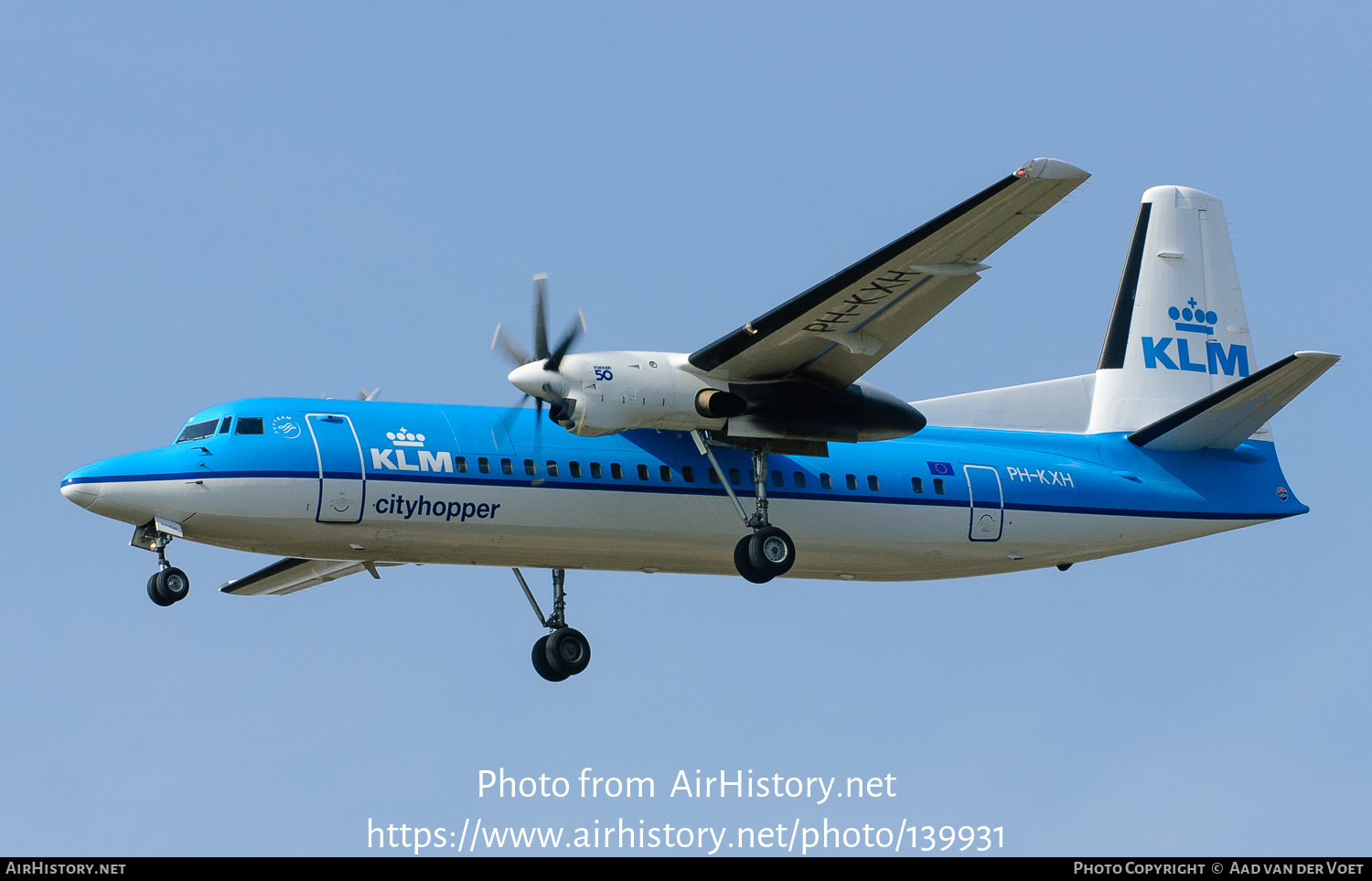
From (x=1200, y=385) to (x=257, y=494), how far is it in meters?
13.5

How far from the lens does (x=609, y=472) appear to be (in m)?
19.6

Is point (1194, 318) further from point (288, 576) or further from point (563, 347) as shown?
point (288, 576)

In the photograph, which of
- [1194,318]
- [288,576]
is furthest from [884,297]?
[288,576]

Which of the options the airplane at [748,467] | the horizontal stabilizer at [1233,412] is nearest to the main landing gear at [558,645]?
the airplane at [748,467]

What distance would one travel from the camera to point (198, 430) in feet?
61.5

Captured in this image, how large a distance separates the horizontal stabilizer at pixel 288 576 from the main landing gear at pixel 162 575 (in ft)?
15.6

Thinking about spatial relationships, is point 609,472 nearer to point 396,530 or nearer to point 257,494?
point 396,530

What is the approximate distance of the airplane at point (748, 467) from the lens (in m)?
18.2

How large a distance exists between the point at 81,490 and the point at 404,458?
11.0ft

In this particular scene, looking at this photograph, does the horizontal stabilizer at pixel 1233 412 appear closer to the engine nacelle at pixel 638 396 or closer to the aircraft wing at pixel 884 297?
the aircraft wing at pixel 884 297

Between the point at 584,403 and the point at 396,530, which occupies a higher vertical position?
the point at 584,403
